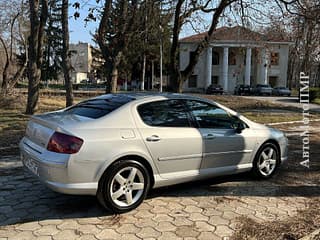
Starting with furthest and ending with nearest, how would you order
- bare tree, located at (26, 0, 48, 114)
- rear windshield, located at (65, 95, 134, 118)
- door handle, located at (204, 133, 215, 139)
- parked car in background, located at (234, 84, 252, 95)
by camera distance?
parked car in background, located at (234, 84, 252, 95), bare tree, located at (26, 0, 48, 114), door handle, located at (204, 133, 215, 139), rear windshield, located at (65, 95, 134, 118)

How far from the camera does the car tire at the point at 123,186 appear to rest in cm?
451

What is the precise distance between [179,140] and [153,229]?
135 cm

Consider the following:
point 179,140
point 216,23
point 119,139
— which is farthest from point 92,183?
point 216,23

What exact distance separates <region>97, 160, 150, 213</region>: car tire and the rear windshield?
0.78 meters

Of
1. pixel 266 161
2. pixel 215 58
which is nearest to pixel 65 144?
pixel 266 161

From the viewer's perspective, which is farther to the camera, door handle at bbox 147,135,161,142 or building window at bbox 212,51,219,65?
building window at bbox 212,51,219,65

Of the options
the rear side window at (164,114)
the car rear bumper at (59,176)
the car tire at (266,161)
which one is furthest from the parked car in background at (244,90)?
the car rear bumper at (59,176)

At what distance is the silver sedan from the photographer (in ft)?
14.3

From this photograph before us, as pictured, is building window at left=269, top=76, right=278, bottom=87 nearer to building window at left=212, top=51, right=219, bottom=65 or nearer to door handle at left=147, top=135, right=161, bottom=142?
building window at left=212, top=51, right=219, bottom=65

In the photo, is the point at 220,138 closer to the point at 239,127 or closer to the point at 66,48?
the point at 239,127

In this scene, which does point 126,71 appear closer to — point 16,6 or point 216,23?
point 16,6

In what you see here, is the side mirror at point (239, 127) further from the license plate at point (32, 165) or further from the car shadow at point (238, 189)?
the license plate at point (32, 165)

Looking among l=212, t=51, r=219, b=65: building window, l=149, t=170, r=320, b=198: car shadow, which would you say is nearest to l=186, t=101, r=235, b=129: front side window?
l=149, t=170, r=320, b=198: car shadow

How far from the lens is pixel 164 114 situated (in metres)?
5.22
